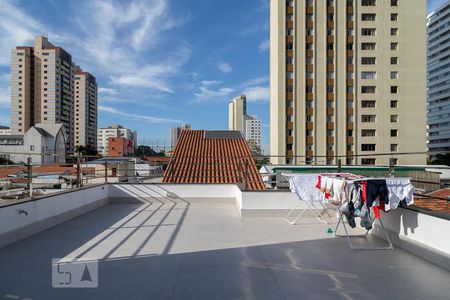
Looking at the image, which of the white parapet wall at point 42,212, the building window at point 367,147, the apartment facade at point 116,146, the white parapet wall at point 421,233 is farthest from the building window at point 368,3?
the apartment facade at point 116,146

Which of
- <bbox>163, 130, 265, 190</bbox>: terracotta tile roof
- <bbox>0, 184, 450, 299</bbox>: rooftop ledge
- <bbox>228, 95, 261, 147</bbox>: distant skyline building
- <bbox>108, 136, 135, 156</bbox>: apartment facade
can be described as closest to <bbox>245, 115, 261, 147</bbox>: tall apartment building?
<bbox>228, 95, 261, 147</bbox>: distant skyline building

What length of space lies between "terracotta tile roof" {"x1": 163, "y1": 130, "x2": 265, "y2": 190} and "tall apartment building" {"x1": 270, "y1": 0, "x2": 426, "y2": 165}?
20.8 m

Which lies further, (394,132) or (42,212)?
(394,132)

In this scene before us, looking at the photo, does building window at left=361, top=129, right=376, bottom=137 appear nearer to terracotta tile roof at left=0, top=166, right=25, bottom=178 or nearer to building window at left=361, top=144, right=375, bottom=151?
building window at left=361, top=144, right=375, bottom=151

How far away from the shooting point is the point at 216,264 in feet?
8.63

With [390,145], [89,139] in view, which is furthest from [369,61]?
[89,139]

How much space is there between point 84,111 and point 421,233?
107811 mm

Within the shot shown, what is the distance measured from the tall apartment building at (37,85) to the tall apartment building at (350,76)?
71.8 m

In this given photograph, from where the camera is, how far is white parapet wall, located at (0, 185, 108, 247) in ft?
10.5

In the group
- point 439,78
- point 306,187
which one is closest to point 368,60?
point 306,187

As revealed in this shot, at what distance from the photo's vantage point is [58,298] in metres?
1.98

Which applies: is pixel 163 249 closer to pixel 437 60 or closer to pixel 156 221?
pixel 156 221

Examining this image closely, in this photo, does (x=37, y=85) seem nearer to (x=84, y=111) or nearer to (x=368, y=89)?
(x=84, y=111)

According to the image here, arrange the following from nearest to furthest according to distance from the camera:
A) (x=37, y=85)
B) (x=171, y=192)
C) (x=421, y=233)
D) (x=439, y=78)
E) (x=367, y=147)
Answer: (x=421, y=233), (x=171, y=192), (x=367, y=147), (x=439, y=78), (x=37, y=85)
